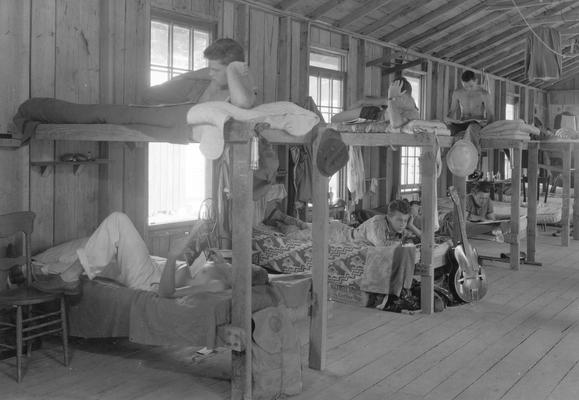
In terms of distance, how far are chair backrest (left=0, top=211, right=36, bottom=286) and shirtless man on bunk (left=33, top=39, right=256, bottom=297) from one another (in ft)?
0.57

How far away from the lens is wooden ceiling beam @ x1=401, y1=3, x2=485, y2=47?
→ 9641 mm

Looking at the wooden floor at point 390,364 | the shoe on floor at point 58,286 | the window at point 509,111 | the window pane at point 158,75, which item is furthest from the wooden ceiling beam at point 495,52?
the shoe on floor at point 58,286

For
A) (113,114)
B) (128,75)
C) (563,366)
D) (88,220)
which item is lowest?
(563,366)

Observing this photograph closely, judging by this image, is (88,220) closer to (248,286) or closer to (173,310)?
(173,310)

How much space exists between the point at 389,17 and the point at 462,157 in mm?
3013

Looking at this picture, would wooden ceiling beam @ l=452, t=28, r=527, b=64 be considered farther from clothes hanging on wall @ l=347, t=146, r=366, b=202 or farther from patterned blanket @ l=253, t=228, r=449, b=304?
patterned blanket @ l=253, t=228, r=449, b=304

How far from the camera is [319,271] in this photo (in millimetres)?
4359

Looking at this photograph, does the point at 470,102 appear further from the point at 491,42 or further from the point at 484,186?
the point at 484,186

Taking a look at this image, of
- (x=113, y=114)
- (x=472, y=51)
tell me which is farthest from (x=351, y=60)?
(x=113, y=114)

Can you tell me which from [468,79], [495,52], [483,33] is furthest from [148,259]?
[495,52]

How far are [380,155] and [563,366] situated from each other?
17.7ft

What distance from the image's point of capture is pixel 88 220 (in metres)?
5.53

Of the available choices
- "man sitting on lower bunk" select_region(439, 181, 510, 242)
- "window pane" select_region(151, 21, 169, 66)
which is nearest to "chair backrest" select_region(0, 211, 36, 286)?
"window pane" select_region(151, 21, 169, 66)

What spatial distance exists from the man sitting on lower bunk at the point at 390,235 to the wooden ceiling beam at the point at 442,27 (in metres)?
3.97
